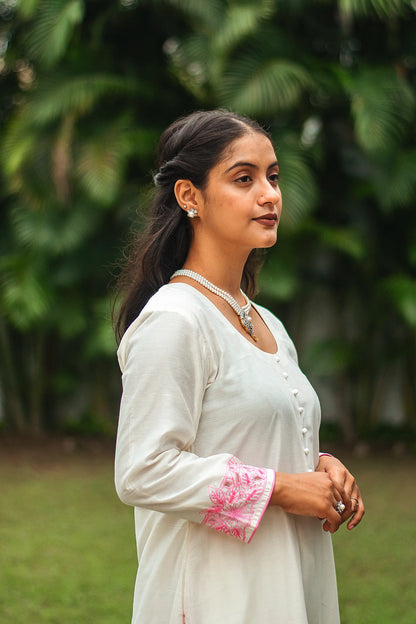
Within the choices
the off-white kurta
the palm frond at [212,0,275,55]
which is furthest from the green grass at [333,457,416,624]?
the palm frond at [212,0,275,55]

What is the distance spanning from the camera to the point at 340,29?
A: 736cm

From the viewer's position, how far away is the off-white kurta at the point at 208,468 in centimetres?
140

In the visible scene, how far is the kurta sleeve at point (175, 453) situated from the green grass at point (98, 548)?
233 cm

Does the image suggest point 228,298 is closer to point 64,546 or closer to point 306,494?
point 306,494

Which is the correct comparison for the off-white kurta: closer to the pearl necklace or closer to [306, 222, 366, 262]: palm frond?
the pearl necklace

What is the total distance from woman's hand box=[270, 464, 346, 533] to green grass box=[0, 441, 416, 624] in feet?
7.45

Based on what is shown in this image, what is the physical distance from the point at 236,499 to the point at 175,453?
5.5 inches

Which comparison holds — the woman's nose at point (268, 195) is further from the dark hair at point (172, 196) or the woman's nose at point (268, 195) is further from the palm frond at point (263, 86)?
the palm frond at point (263, 86)

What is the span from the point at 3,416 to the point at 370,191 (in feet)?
15.1

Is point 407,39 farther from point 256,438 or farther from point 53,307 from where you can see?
point 256,438

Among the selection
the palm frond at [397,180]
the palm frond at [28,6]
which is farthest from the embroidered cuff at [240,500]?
the palm frond at [28,6]

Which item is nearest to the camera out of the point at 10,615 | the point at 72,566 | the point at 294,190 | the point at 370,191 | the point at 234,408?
the point at 234,408

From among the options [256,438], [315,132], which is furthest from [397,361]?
[256,438]

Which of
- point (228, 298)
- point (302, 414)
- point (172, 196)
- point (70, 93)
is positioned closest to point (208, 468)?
point (302, 414)
